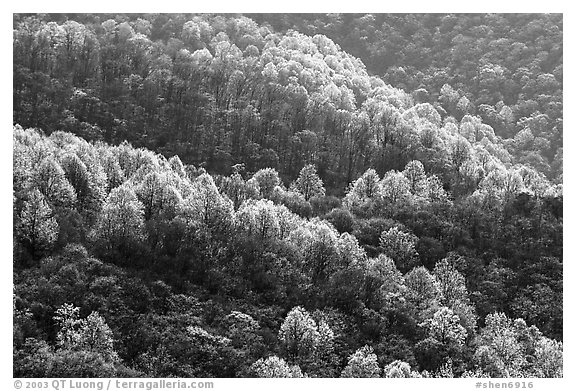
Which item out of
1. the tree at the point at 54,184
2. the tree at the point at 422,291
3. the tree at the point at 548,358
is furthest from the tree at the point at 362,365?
the tree at the point at 54,184

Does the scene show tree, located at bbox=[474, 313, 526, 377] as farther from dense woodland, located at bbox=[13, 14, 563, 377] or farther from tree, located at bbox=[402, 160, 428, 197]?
tree, located at bbox=[402, 160, 428, 197]

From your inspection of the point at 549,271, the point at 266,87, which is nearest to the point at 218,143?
the point at 266,87

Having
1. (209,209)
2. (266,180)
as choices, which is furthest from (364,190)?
(209,209)

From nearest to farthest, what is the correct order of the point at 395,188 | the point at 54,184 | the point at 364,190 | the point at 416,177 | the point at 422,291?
the point at 422,291
the point at 54,184
the point at 395,188
the point at 364,190
the point at 416,177

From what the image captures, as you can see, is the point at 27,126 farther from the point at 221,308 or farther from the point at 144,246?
the point at 221,308

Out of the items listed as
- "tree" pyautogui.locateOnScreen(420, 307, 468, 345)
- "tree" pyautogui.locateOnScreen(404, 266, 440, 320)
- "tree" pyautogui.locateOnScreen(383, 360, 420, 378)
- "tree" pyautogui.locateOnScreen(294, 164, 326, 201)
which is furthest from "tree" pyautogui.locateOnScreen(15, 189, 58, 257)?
"tree" pyautogui.locateOnScreen(294, 164, 326, 201)

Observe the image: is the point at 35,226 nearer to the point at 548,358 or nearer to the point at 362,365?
the point at 362,365

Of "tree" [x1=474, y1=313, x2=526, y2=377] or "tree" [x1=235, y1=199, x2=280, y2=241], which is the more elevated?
"tree" [x1=235, y1=199, x2=280, y2=241]
